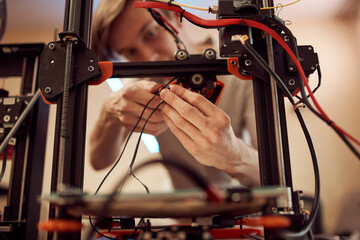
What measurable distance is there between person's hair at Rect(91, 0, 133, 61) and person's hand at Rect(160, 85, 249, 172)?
130 cm

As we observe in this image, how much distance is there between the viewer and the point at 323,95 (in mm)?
2279

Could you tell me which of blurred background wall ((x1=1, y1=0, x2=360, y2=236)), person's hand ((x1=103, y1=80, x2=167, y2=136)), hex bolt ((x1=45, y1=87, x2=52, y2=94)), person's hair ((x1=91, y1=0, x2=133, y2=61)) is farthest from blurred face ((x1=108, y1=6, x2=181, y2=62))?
hex bolt ((x1=45, y1=87, x2=52, y2=94))

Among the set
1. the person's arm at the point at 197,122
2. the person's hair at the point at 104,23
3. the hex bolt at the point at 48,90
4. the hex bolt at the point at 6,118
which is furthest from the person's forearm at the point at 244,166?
the person's hair at the point at 104,23

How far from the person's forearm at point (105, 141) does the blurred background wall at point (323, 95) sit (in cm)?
12

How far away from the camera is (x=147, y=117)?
1.06 meters

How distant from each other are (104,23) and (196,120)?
4.89 feet

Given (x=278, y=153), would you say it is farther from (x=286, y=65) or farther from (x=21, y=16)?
(x=21, y=16)

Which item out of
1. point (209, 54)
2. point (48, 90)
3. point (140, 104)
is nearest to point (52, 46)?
point (48, 90)

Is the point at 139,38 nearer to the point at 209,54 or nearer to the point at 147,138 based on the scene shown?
the point at 147,138

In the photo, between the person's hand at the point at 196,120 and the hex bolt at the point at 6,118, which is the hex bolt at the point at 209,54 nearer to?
the person's hand at the point at 196,120

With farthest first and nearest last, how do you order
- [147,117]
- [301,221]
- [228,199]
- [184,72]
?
[147,117]
[184,72]
[301,221]
[228,199]

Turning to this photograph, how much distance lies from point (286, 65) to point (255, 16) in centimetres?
17

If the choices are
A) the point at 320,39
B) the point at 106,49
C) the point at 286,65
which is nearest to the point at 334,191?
the point at 320,39

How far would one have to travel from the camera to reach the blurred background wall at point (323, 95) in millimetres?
2043
